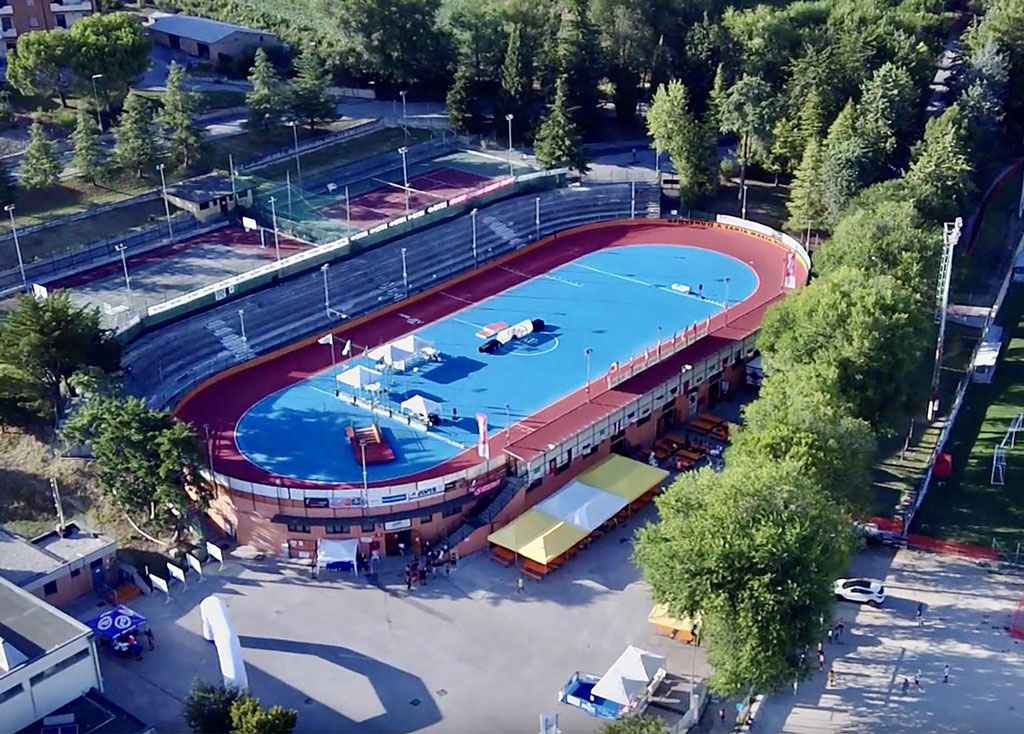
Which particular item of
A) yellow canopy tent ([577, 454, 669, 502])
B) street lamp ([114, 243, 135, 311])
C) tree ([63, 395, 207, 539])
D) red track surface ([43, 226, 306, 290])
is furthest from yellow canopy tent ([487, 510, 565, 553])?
red track surface ([43, 226, 306, 290])

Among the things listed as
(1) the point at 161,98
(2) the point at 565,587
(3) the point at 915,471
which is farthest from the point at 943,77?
(2) the point at 565,587

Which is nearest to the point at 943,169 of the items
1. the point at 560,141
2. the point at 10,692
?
the point at 560,141

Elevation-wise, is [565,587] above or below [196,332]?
below

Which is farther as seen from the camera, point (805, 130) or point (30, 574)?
point (805, 130)

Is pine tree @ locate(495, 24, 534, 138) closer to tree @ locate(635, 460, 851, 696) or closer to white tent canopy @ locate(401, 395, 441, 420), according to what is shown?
white tent canopy @ locate(401, 395, 441, 420)

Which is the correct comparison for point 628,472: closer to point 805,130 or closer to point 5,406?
point 5,406
